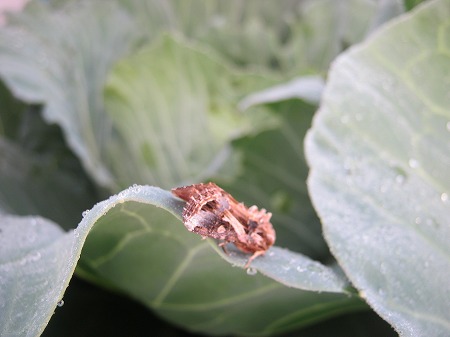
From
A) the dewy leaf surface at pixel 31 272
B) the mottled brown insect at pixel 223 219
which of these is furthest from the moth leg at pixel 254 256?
the dewy leaf surface at pixel 31 272

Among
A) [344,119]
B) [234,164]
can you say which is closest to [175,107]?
[234,164]

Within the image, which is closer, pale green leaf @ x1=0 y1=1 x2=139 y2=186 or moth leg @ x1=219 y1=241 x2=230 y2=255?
moth leg @ x1=219 y1=241 x2=230 y2=255

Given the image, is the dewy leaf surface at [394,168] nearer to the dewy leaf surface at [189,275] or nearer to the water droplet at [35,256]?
the dewy leaf surface at [189,275]

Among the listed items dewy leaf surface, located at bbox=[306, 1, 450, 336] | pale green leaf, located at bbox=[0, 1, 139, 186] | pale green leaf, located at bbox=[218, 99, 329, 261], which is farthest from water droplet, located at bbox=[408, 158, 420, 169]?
pale green leaf, located at bbox=[0, 1, 139, 186]

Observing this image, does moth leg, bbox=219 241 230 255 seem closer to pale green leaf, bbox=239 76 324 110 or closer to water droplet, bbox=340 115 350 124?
water droplet, bbox=340 115 350 124

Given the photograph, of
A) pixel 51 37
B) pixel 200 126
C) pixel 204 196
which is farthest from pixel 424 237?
pixel 51 37

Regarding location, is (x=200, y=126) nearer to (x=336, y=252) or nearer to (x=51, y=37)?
(x=51, y=37)

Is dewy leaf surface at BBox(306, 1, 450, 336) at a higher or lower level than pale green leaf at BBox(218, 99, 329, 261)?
higher

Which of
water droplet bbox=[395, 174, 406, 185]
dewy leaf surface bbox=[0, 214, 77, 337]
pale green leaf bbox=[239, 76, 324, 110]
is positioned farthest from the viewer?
pale green leaf bbox=[239, 76, 324, 110]

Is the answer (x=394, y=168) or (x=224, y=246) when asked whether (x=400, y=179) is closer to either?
(x=394, y=168)
